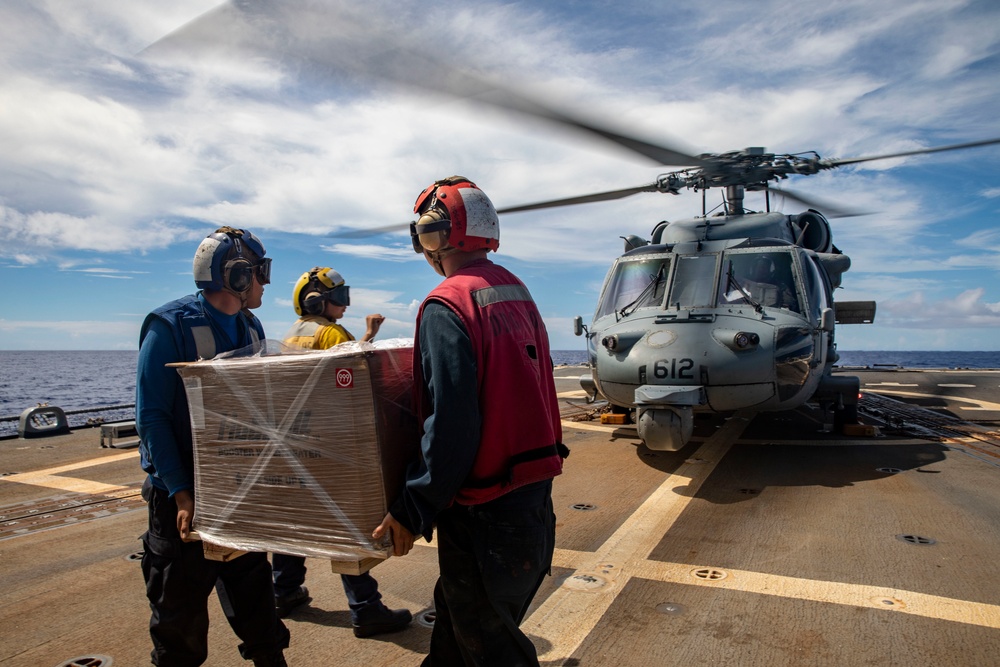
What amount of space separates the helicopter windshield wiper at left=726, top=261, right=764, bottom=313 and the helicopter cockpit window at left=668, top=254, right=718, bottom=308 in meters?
0.19

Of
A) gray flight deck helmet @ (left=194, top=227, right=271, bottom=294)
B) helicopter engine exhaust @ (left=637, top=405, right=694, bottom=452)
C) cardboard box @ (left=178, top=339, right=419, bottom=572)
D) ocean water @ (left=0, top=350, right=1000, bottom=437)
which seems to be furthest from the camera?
ocean water @ (left=0, top=350, right=1000, bottom=437)

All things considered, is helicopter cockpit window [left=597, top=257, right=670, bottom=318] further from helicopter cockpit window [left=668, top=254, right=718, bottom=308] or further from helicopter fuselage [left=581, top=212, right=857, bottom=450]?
helicopter cockpit window [left=668, top=254, right=718, bottom=308]

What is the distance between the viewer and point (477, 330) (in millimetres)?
1901

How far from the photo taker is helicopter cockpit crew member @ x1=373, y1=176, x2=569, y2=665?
1848 millimetres

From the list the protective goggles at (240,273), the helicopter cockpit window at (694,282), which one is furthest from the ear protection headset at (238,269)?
the helicopter cockpit window at (694,282)

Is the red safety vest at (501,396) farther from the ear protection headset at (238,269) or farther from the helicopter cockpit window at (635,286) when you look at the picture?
the helicopter cockpit window at (635,286)

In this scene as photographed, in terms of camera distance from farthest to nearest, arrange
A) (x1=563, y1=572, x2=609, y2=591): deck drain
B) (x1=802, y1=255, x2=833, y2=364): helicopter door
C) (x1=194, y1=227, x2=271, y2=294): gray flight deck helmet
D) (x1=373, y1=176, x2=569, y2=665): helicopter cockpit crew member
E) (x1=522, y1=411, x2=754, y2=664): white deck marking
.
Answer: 1. (x1=802, y1=255, x2=833, y2=364): helicopter door
2. (x1=563, y1=572, x2=609, y2=591): deck drain
3. (x1=522, y1=411, x2=754, y2=664): white deck marking
4. (x1=194, y1=227, x2=271, y2=294): gray flight deck helmet
5. (x1=373, y1=176, x2=569, y2=665): helicopter cockpit crew member

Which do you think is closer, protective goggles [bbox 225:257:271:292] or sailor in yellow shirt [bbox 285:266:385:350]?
protective goggles [bbox 225:257:271:292]

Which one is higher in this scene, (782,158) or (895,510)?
(782,158)

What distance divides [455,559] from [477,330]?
778 millimetres

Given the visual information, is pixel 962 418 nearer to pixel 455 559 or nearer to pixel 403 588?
pixel 403 588

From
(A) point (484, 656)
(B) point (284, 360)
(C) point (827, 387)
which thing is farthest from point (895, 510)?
(B) point (284, 360)

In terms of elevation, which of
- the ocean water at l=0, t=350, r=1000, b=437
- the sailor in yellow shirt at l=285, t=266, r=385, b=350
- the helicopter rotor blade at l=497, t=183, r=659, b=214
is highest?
the helicopter rotor blade at l=497, t=183, r=659, b=214

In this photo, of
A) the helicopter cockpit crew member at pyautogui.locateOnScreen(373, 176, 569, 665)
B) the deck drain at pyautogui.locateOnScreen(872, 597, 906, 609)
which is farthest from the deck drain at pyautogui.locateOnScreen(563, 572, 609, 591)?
the helicopter cockpit crew member at pyautogui.locateOnScreen(373, 176, 569, 665)
